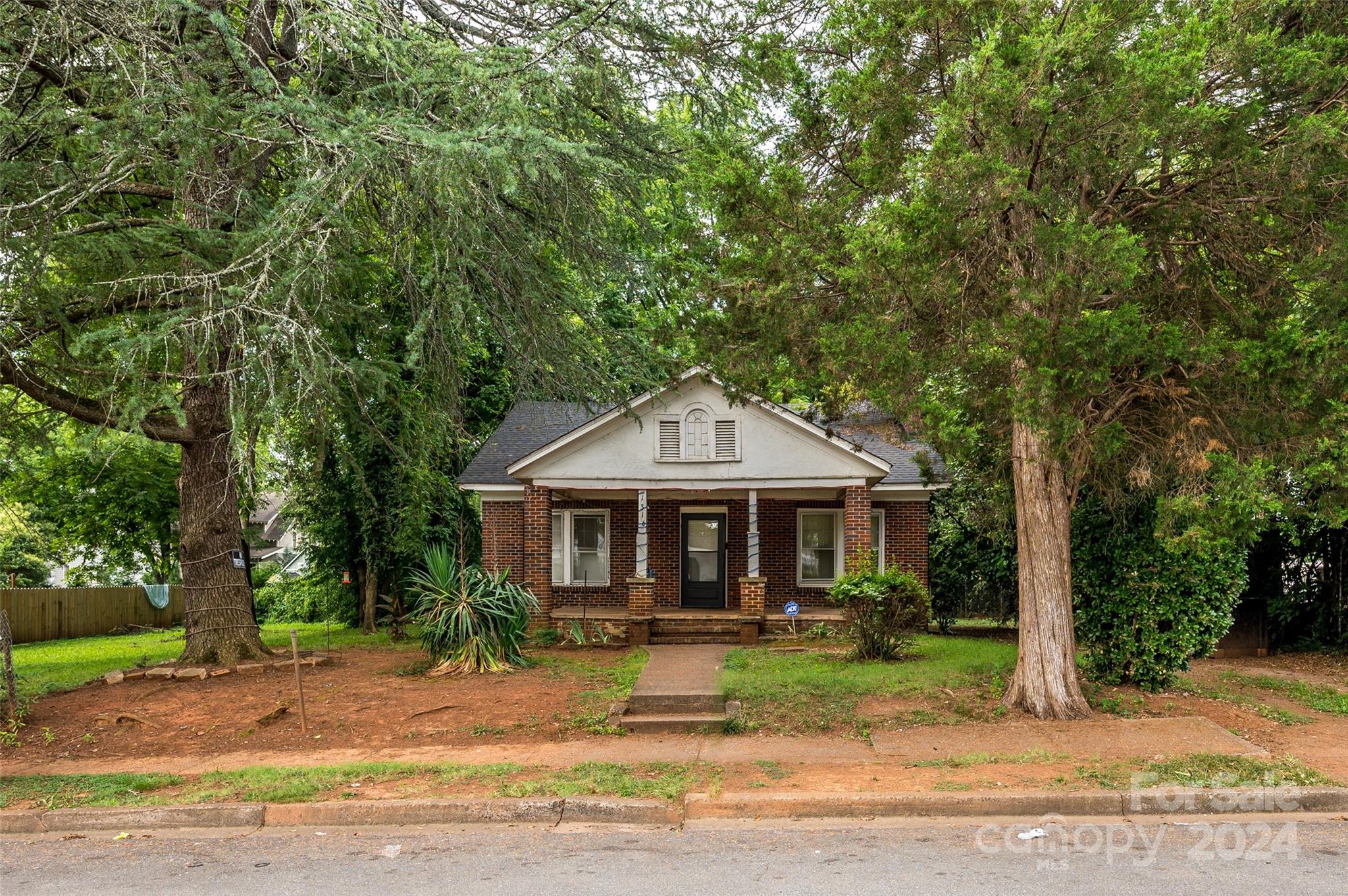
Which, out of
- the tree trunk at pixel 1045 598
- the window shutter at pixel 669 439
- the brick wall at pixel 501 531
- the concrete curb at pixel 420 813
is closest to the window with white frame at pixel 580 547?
the brick wall at pixel 501 531

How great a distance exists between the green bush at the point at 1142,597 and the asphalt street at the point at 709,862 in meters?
3.54

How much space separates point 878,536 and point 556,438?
6.92 metres

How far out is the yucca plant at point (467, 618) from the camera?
1242 cm

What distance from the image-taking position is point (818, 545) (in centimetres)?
1908

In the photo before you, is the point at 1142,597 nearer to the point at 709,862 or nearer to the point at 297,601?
the point at 709,862

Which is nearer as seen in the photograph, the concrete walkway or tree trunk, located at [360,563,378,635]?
the concrete walkway

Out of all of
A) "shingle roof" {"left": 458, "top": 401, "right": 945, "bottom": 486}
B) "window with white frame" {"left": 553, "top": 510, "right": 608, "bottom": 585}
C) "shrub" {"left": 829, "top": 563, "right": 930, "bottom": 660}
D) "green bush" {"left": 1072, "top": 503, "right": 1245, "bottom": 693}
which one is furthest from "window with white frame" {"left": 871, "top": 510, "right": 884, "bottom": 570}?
"green bush" {"left": 1072, "top": 503, "right": 1245, "bottom": 693}

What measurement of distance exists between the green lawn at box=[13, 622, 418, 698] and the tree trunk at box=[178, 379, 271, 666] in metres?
0.89

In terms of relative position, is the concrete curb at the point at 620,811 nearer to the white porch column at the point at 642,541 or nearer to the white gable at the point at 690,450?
the white porch column at the point at 642,541

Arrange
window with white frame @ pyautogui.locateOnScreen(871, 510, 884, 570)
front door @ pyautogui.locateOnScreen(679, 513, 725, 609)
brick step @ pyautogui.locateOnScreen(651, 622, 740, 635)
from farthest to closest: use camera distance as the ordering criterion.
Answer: front door @ pyautogui.locateOnScreen(679, 513, 725, 609) < window with white frame @ pyautogui.locateOnScreen(871, 510, 884, 570) < brick step @ pyautogui.locateOnScreen(651, 622, 740, 635)

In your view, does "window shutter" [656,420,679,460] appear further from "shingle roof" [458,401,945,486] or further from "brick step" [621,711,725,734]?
"brick step" [621,711,725,734]

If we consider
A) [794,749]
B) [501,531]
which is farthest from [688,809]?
[501,531]

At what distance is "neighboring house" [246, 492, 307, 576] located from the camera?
1839 centimetres

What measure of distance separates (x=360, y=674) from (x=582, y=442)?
6.40 m
